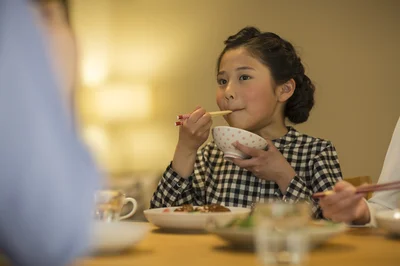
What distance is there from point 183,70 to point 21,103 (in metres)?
3.98

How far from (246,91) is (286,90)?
0.21 meters

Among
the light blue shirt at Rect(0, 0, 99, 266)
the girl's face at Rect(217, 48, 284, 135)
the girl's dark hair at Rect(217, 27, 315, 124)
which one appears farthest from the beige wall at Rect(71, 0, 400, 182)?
the light blue shirt at Rect(0, 0, 99, 266)

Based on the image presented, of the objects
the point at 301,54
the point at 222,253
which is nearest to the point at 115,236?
the point at 222,253

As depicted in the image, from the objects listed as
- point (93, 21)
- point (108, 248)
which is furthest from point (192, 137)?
point (93, 21)

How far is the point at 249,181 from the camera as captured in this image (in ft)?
6.19

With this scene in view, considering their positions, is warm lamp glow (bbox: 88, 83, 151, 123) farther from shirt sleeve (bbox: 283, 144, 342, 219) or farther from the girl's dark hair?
shirt sleeve (bbox: 283, 144, 342, 219)

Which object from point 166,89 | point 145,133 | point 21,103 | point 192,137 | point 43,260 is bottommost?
point 145,133

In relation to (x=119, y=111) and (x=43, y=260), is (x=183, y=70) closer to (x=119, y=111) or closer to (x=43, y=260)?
(x=119, y=111)

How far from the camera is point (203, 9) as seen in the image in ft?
14.5

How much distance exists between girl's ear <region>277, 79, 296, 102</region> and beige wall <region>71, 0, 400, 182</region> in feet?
7.02

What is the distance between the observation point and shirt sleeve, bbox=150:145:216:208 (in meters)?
1.80

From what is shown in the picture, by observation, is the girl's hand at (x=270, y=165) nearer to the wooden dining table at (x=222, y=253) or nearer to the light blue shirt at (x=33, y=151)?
the wooden dining table at (x=222, y=253)

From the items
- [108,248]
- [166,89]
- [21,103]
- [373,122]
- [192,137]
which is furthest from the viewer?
[166,89]

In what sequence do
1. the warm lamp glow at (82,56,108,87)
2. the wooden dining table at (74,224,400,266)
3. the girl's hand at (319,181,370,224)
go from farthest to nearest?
the warm lamp glow at (82,56,108,87), the girl's hand at (319,181,370,224), the wooden dining table at (74,224,400,266)
